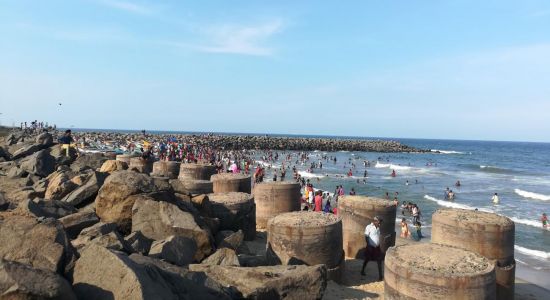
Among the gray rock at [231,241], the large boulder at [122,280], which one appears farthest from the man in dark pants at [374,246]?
the large boulder at [122,280]

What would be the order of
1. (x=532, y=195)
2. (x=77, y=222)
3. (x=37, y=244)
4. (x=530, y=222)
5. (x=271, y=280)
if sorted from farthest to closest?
(x=532, y=195) → (x=530, y=222) → (x=77, y=222) → (x=271, y=280) → (x=37, y=244)

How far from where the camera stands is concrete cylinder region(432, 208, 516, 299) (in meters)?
7.84

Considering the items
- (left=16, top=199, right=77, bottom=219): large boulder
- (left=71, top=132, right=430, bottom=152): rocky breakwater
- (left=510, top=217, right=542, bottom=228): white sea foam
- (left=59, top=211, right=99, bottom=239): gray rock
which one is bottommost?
(left=510, top=217, right=542, bottom=228): white sea foam

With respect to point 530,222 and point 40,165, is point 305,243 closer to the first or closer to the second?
point 40,165

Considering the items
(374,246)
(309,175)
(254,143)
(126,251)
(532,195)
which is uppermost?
(126,251)

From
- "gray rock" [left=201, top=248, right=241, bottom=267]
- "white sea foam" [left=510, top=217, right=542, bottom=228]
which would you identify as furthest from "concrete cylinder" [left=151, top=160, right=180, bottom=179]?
"white sea foam" [left=510, top=217, right=542, bottom=228]

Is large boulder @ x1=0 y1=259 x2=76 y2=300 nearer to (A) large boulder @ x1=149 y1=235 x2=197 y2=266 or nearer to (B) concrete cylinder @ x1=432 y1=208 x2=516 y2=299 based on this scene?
(A) large boulder @ x1=149 y1=235 x2=197 y2=266

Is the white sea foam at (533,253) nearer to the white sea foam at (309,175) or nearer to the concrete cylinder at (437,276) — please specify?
the concrete cylinder at (437,276)

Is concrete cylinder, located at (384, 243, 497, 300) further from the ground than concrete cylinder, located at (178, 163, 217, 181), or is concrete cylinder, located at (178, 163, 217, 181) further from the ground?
concrete cylinder, located at (178, 163, 217, 181)

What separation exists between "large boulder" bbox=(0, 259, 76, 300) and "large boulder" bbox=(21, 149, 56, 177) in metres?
10.4

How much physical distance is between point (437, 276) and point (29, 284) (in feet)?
15.5

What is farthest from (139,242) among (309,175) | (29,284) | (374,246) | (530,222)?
(309,175)

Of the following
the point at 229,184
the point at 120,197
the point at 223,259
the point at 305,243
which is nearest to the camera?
the point at 223,259

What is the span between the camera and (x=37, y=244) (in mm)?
4945
